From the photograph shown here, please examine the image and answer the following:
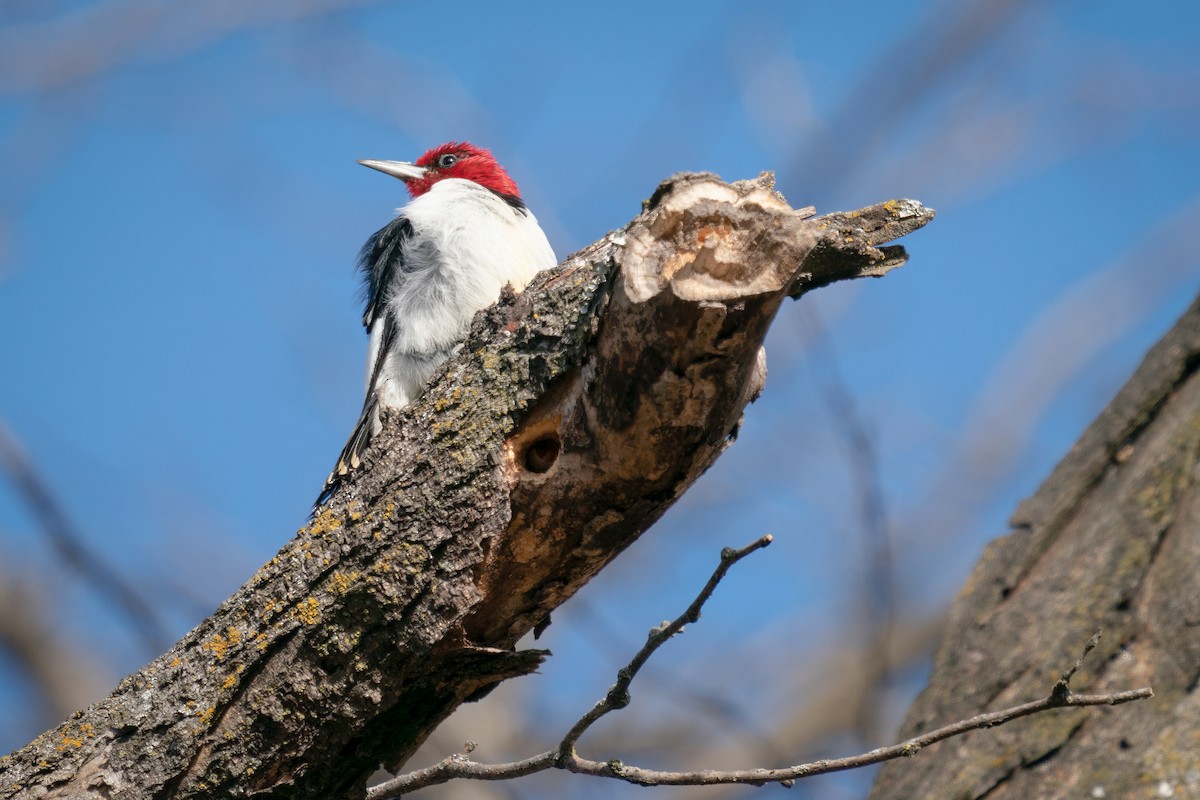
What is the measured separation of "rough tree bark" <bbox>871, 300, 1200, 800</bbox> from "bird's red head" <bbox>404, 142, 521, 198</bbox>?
299 centimetres

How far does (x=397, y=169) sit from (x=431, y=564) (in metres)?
3.89

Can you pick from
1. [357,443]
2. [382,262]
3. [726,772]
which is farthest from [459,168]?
[726,772]

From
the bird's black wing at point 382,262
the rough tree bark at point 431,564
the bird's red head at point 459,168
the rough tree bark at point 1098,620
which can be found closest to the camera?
the rough tree bark at point 431,564

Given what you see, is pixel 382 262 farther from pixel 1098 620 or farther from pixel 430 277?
pixel 1098 620

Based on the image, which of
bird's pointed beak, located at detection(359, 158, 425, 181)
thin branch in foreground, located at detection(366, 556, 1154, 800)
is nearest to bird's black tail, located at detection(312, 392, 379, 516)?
thin branch in foreground, located at detection(366, 556, 1154, 800)

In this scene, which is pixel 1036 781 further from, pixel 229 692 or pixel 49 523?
pixel 49 523

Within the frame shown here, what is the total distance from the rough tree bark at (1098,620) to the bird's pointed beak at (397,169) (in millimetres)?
3386

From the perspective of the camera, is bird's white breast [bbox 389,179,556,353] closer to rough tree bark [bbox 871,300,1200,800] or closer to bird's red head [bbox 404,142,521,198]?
bird's red head [bbox 404,142,521,198]

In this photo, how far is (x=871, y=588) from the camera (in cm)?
566

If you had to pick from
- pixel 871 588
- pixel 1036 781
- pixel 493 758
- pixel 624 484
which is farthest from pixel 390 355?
pixel 493 758

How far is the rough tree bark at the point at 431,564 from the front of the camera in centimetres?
217

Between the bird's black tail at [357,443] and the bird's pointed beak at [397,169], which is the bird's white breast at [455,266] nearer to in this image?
the bird's black tail at [357,443]

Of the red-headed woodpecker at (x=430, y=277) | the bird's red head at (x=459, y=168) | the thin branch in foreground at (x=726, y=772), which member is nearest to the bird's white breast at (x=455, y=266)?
the red-headed woodpecker at (x=430, y=277)

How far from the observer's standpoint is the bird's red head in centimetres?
554
